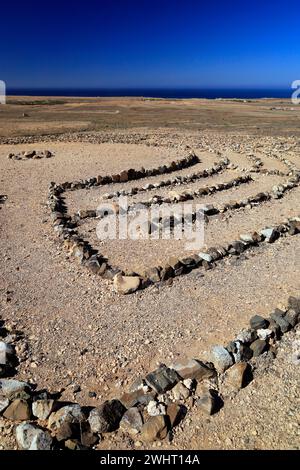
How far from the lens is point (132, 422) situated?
16.5 feet

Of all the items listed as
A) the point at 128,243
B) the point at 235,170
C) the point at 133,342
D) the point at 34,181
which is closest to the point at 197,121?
the point at 235,170

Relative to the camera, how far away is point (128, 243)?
10.5 m

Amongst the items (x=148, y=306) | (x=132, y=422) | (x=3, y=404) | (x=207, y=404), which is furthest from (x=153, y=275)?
(x=3, y=404)

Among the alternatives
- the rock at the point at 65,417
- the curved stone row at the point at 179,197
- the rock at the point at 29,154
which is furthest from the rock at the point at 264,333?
the rock at the point at 29,154

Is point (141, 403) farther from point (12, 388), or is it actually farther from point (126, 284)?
point (126, 284)

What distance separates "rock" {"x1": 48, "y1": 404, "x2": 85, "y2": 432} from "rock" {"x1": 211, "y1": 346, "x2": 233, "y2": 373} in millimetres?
2030

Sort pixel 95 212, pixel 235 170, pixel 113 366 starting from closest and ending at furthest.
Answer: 1. pixel 113 366
2. pixel 95 212
3. pixel 235 170

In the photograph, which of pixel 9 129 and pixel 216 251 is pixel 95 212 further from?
pixel 9 129

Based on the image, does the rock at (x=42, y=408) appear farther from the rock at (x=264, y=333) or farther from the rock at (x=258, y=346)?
the rock at (x=264, y=333)

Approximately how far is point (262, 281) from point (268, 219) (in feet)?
13.8

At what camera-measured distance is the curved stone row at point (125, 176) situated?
50.0 feet

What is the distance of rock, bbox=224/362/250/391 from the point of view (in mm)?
5707

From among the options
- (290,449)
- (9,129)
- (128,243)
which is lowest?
(290,449)

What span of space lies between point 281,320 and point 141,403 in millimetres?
2939
